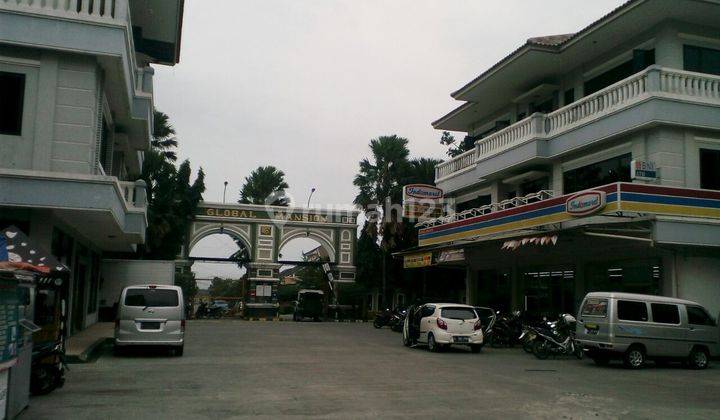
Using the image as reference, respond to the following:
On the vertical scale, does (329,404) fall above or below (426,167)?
below

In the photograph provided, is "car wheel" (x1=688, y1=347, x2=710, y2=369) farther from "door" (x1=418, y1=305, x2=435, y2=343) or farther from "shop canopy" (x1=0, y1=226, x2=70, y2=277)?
"shop canopy" (x1=0, y1=226, x2=70, y2=277)

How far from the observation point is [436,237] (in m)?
28.0

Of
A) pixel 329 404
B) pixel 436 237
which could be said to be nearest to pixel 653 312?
pixel 329 404

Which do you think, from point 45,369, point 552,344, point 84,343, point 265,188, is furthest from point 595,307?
point 265,188

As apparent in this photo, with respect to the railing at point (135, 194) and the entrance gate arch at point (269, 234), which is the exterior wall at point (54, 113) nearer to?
the railing at point (135, 194)

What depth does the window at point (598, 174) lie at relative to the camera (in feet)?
66.3

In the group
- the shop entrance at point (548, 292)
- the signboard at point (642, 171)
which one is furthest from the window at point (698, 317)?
the shop entrance at point (548, 292)

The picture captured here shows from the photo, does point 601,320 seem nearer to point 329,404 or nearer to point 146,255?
point 329,404

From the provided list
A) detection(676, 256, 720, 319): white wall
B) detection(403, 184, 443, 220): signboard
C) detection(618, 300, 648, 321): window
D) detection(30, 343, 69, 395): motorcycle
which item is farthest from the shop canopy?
detection(403, 184, 443, 220): signboard

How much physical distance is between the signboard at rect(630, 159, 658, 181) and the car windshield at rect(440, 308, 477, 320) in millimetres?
6136

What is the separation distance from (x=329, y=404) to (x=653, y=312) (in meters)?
10.2

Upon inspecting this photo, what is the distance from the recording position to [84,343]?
1859 centimetres

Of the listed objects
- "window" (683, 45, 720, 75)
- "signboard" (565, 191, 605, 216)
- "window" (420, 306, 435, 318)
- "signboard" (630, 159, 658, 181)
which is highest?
"window" (683, 45, 720, 75)

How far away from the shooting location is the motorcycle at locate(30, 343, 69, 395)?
398 inches
